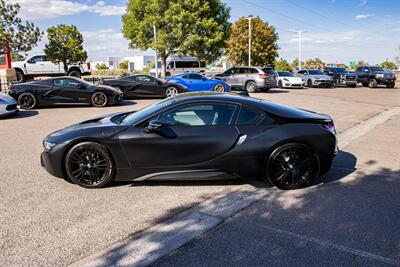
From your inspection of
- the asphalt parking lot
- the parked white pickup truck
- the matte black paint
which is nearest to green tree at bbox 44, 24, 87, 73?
the parked white pickup truck

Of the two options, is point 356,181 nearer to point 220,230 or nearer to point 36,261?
point 220,230

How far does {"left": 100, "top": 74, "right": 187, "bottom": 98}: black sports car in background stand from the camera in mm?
17453

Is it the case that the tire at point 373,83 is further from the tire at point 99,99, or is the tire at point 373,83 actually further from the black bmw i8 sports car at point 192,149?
the black bmw i8 sports car at point 192,149

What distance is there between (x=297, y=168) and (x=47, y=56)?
99.8 feet

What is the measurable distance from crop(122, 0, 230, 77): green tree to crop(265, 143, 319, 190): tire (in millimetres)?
25555

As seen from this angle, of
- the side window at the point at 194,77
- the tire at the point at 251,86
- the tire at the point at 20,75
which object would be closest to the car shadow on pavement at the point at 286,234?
the side window at the point at 194,77

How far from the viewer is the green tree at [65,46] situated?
106 feet

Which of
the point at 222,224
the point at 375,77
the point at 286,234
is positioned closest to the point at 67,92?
the point at 222,224

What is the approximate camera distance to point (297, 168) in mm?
4953

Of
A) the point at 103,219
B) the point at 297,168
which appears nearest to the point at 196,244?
the point at 103,219

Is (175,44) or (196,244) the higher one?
(175,44)

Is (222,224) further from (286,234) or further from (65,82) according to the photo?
(65,82)

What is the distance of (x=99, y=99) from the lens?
14.4 metres

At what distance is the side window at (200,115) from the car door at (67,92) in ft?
33.1
